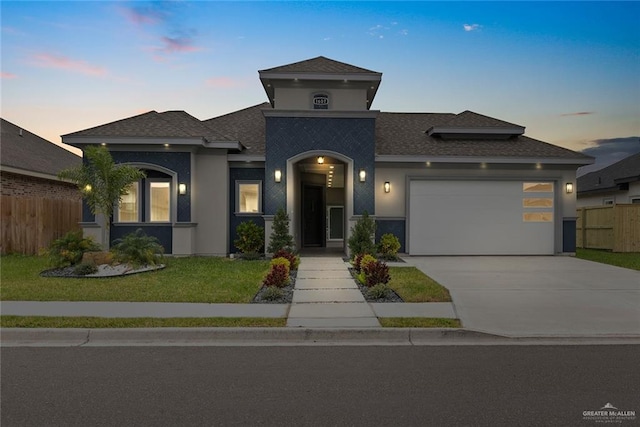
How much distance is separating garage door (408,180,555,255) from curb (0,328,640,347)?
10016mm

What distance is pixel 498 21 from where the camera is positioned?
1608cm

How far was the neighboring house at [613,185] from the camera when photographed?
2144 centimetres

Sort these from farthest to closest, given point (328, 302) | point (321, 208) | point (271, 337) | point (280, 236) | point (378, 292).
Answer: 1. point (321, 208)
2. point (280, 236)
3. point (378, 292)
4. point (328, 302)
5. point (271, 337)

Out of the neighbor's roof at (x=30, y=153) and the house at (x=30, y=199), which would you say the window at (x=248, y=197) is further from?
the neighbor's roof at (x=30, y=153)

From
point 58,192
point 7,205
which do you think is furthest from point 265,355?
point 58,192

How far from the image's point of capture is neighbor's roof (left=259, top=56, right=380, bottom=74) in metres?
15.0

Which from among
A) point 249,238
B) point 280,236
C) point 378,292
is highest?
point 280,236

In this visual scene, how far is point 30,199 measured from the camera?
15.9 metres

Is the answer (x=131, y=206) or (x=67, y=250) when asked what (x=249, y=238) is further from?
(x=67, y=250)

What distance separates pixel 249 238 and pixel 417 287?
24.6 feet

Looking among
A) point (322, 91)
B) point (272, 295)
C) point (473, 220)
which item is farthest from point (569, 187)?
point (272, 295)

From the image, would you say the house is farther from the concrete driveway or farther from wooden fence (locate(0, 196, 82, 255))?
the concrete driveway

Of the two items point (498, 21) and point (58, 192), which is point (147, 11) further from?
point (498, 21)

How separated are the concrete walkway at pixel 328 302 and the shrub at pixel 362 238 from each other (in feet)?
4.43
